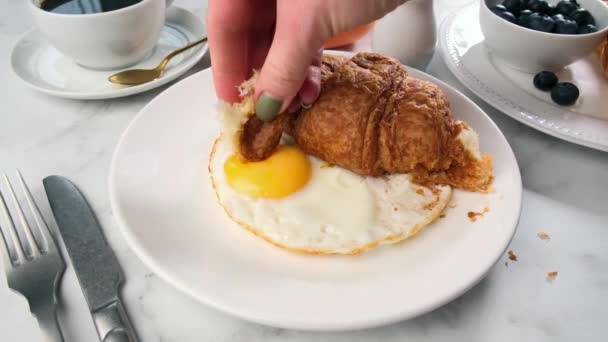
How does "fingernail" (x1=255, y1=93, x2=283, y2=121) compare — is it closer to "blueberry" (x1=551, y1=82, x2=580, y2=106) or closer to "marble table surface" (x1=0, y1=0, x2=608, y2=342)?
"marble table surface" (x1=0, y1=0, x2=608, y2=342)

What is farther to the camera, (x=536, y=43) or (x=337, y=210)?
(x=536, y=43)

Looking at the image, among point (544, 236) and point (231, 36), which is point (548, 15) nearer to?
point (544, 236)

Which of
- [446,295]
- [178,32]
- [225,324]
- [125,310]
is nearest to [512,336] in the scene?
[446,295]

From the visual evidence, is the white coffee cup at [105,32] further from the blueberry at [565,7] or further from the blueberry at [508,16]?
the blueberry at [565,7]

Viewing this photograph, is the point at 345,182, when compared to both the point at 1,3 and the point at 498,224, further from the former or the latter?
the point at 1,3

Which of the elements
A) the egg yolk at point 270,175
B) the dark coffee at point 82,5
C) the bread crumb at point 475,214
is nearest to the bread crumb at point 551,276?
the bread crumb at point 475,214

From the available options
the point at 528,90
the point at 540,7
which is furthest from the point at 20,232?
the point at 540,7
